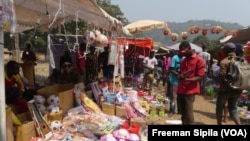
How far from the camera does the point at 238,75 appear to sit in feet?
19.9

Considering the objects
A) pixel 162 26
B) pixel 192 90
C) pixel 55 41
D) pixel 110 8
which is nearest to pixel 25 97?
pixel 192 90

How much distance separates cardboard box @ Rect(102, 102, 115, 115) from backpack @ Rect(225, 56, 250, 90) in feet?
9.66

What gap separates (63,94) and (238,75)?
3376mm

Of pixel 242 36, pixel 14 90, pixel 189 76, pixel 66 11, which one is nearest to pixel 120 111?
pixel 189 76

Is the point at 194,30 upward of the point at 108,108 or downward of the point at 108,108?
upward

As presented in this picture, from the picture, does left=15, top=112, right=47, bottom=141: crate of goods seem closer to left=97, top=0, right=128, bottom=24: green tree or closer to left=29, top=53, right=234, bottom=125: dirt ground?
left=29, top=53, right=234, bottom=125: dirt ground

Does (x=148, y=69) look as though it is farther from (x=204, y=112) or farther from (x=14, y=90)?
(x=14, y=90)

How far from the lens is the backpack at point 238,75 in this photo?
19.9ft

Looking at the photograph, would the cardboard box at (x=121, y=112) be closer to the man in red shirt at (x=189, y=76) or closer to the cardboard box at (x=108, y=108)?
the cardboard box at (x=108, y=108)

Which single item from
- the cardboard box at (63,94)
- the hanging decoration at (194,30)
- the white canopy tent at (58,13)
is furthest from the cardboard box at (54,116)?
the hanging decoration at (194,30)

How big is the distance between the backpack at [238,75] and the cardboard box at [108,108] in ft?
9.66

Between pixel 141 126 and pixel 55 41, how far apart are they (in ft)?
23.3

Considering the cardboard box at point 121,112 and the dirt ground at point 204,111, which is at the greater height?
the cardboard box at point 121,112

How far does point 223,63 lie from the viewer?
6.24 meters
